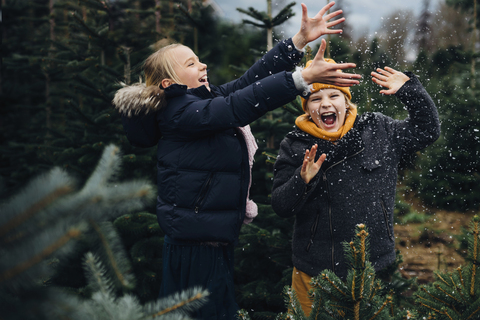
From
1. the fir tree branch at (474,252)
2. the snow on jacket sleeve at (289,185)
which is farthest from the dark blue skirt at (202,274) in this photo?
the fir tree branch at (474,252)

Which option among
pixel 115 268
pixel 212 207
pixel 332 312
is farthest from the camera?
pixel 212 207

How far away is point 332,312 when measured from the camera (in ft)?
4.90

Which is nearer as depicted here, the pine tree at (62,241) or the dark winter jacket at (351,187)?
the pine tree at (62,241)

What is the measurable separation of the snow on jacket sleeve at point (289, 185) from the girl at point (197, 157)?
250mm

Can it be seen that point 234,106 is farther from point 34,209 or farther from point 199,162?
point 34,209

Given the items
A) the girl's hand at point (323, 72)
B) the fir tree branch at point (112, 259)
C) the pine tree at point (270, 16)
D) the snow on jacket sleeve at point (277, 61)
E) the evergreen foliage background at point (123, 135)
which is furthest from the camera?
the pine tree at point (270, 16)

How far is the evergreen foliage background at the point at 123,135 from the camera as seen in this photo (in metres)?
3.53

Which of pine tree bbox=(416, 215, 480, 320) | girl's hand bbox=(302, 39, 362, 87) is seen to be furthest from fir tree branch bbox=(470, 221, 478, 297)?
girl's hand bbox=(302, 39, 362, 87)

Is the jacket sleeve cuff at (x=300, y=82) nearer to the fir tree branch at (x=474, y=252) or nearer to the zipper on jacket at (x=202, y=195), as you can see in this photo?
the zipper on jacket at (x=202, y=195)

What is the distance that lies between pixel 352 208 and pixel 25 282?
208cm

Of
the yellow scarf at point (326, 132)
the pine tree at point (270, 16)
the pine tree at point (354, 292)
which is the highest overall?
the pine tree at point (270, 16)

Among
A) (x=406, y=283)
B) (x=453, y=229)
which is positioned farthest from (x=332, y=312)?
(x=453, y=229)

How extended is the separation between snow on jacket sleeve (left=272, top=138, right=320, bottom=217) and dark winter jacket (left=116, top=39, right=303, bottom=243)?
0.25 meters

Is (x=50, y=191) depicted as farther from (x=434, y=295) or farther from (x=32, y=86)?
(x=32, y=86)
